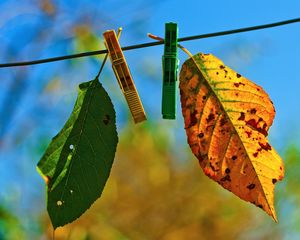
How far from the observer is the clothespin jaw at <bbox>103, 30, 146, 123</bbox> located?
246mm

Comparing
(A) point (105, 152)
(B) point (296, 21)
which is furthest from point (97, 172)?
(B) point (296, 21)

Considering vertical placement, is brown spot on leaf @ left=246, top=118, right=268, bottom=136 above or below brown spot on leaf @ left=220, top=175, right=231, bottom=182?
above

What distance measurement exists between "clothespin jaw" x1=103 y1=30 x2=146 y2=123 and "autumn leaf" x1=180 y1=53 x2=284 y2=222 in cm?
3

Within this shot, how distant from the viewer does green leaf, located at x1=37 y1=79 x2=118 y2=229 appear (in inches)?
9.7

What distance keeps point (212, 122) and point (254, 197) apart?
45 millimetres

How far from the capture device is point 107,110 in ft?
0.84

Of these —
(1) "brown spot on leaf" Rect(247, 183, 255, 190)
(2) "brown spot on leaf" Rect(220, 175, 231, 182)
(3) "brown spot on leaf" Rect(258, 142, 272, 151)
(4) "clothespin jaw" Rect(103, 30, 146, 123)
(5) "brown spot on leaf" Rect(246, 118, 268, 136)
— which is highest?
(4) "clothespin jaw" Rect(103, 30, 146, 123)

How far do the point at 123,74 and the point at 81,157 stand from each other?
0.05 meters

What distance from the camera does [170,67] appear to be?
26cm

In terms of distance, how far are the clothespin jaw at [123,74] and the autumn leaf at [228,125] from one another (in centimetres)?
3

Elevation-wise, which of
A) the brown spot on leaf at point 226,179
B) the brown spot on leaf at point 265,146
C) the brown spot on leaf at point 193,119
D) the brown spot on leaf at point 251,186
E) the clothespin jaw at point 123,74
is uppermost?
the clothespin jaw at point 123,74

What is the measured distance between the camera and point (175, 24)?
0.26 meters

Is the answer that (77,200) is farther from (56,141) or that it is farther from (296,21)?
(296,21)

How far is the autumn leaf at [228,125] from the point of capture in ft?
0.81
